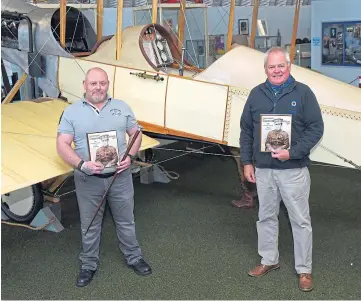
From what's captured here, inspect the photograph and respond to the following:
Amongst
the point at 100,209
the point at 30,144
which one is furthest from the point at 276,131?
the point at 30,144

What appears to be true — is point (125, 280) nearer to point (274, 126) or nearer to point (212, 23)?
point (274, 126)

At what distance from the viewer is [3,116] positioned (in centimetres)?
489

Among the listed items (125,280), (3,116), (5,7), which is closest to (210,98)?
(125,280)

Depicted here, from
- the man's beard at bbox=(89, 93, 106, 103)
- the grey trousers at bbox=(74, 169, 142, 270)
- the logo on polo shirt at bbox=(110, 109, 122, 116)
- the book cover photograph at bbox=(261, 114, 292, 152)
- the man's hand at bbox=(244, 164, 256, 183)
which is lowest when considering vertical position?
the grey trousers at bbox=(74, 169, 142, 270)

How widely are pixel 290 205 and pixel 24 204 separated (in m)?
2.93

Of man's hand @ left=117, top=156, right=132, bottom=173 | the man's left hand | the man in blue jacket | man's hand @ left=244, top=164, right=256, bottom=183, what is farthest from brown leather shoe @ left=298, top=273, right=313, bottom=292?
man's hand @ left=117, top=156, right=132, bottom=173

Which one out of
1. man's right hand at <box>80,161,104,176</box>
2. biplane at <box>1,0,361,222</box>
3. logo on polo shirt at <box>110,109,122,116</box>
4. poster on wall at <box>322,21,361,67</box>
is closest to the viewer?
man's right hand at <box>80,161,104,176</box>

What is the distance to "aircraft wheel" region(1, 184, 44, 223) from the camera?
15.8 feet

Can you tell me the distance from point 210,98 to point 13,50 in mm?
2988

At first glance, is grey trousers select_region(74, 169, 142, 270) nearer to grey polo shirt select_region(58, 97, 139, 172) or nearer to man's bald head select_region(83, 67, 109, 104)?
grey polo shirt select_region(58, 97, 139, 172)

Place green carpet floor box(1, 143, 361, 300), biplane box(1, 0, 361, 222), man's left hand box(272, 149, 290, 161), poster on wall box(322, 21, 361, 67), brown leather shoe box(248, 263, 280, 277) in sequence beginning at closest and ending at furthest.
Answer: man's left hand box(272, 149, 290, 161)
green carpet floor box(1, 143, 361, 300)
brown leather shoe box(248, 263, 280, 277)
biplane box(1, 0, 361, 222)
poster on wall box(322, 21, 361, 67)

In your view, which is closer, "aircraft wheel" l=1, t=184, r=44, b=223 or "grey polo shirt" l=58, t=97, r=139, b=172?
"grey polo shirt" l=58, t=97, r=139, b=172

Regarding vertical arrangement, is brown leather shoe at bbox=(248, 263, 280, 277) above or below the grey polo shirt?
below

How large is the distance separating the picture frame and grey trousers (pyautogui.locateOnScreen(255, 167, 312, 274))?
9.28 meters
